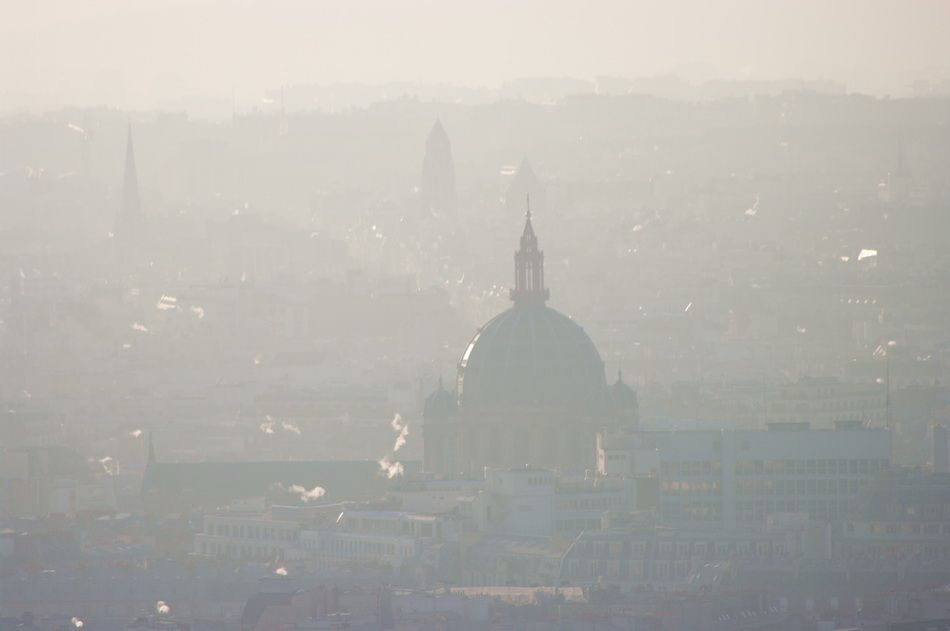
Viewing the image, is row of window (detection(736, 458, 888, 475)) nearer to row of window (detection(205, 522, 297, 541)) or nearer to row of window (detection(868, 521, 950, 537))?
row of window (detection(868, 521, 950, 537))

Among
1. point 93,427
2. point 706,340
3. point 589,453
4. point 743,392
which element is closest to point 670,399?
point 743,392

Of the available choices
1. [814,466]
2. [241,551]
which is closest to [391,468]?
[814,466]

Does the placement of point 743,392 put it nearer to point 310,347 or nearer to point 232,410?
point 232,410

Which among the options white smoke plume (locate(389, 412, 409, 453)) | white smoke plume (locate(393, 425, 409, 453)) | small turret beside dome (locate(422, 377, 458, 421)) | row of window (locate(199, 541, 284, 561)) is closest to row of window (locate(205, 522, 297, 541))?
row of window (locate(199, 541, 284, 561))

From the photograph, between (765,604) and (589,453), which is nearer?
(765,604)

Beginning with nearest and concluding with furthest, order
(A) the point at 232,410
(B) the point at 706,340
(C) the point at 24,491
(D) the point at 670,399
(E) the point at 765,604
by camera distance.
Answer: (E) the point at 765,604
(C) the point at 24,491
(D) the point at 670,399
(A) the point at 232,410
(B) the point at 706,340

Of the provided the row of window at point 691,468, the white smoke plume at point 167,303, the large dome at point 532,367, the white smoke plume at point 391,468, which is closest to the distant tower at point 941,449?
the large dome at point 532,367

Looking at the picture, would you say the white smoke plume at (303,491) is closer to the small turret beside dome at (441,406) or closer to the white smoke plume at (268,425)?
the small turret beside dome at (441,406)
